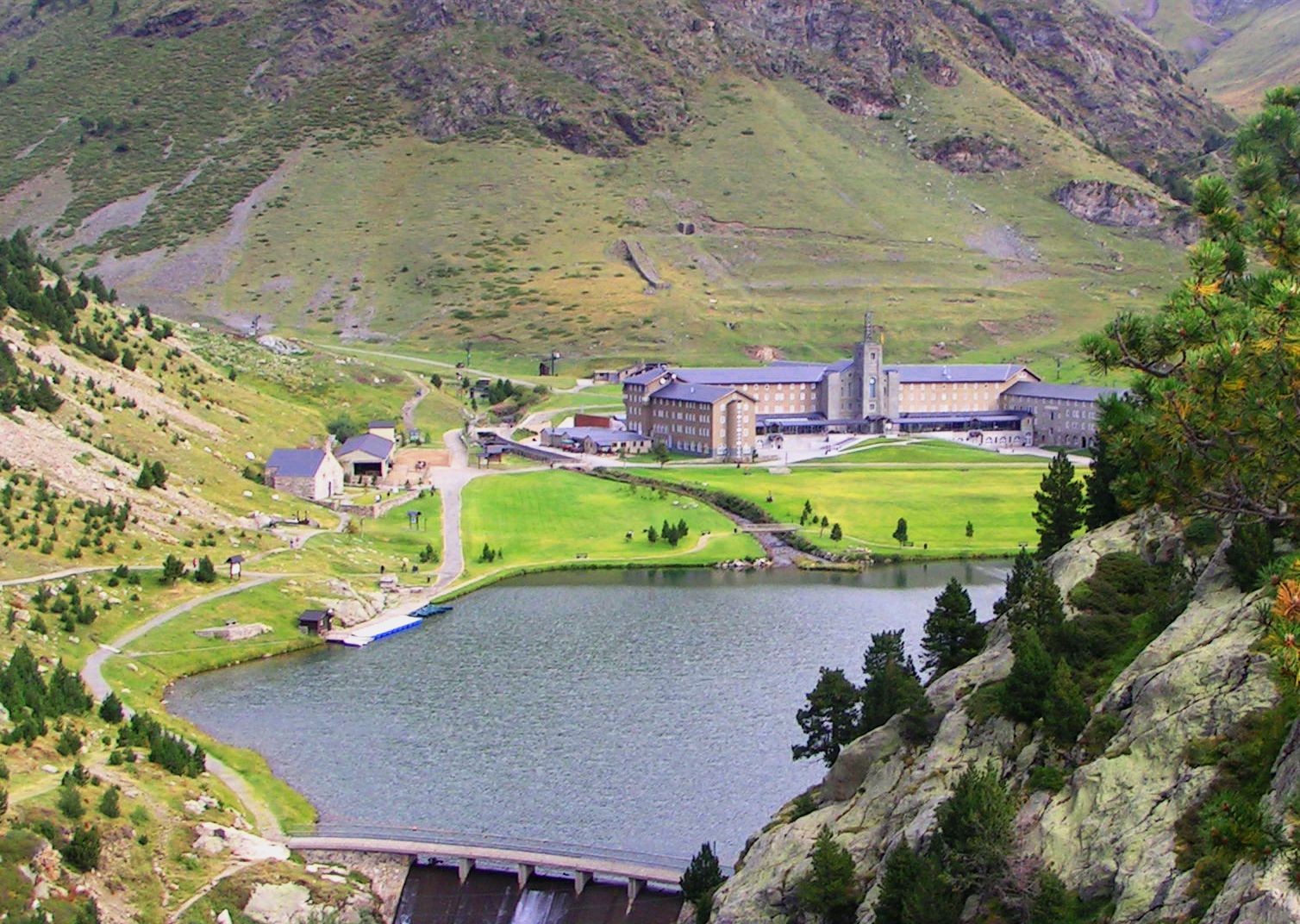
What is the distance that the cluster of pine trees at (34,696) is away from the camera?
1735 inches

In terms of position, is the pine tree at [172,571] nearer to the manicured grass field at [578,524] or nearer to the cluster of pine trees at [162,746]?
the manicured grass field at [578,524]

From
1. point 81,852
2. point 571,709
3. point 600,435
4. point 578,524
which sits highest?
point 600,435

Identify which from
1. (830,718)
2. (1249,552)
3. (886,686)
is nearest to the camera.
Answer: (1249,552)

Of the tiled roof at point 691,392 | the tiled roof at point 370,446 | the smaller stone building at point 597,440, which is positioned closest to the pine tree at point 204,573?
the tiled roof at point 370,446

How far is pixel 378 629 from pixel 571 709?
16.1 meters

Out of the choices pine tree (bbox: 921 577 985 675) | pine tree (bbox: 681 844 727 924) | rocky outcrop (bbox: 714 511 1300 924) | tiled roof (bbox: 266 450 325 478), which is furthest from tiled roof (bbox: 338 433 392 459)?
rocky outcrop (bbox: 714 511 1300 924)

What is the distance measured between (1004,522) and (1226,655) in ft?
233

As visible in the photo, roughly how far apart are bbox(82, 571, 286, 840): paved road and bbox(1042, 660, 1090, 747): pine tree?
24.7 metres

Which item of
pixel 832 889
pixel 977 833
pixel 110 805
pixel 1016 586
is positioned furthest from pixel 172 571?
pixel 977 833

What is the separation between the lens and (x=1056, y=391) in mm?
141375

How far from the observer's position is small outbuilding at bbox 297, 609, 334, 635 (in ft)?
218

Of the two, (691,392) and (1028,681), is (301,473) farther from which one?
(1028,681)

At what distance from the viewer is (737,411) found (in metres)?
127

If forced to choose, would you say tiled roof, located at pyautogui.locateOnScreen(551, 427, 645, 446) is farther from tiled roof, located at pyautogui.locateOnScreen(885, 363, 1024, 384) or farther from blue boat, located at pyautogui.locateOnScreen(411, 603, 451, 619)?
blue boat, located at pyautogui.locateOnScreen(411, 603, 451, 619)
